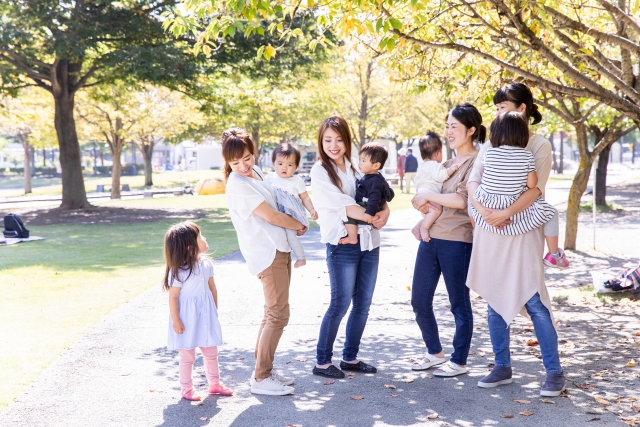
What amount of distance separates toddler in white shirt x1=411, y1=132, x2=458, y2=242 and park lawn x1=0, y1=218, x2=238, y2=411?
315 centimetres

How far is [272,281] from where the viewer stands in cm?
496

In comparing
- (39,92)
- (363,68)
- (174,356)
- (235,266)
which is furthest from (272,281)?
(363,68)

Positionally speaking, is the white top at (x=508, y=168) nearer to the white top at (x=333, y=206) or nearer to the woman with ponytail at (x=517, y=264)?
the woman with ponytail at (x=517, y=264)

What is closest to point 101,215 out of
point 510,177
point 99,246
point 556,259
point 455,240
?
point 99,246

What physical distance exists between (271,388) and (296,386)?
27 cm

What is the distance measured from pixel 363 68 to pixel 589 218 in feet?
53.5

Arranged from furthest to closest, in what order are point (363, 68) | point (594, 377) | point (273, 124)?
point (273, 124)
point (363, 68)
point (594, 377)

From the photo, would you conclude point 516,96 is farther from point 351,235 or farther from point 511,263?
point 351,235

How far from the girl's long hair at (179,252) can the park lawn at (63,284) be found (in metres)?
1.44

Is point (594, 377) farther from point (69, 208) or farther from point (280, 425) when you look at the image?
point (69, 208)

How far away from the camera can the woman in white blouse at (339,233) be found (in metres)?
5.12

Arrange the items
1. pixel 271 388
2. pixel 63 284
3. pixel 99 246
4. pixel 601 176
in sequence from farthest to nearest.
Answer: pixel 601 176 < pixel 99 246 < pixel 63 284 < pixel 271 388

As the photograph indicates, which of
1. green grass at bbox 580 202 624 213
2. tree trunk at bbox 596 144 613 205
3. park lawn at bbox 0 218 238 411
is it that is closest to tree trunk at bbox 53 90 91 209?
park lawn at bbox 0 218 238 411

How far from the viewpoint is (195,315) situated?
495cm
